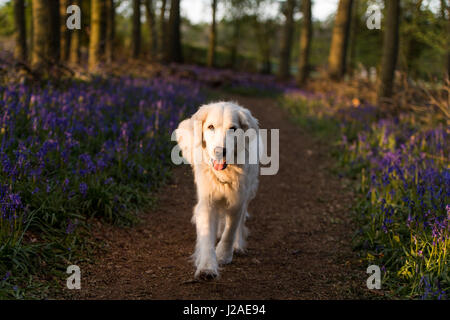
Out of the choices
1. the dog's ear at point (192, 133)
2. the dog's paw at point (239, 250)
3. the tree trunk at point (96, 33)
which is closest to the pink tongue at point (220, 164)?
the dog's ear at point (192, 133)

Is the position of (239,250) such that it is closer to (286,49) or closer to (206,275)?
(206,275)

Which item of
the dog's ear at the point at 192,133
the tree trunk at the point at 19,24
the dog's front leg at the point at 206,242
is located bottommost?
the dog's front leg at the point at 206,242

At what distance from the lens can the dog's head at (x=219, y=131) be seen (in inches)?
171

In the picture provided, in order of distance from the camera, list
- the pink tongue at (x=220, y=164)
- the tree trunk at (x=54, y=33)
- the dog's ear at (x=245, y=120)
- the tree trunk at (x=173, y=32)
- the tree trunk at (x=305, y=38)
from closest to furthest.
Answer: the pink tongue at (x=220, y=164), the dog's ear at (x=245, y=120), the tree trunk at (x=54, y=33), the tree trunk at (x=173, y=32), the tree trunk at (x=305, y=38)

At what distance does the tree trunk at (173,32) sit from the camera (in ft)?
70.2

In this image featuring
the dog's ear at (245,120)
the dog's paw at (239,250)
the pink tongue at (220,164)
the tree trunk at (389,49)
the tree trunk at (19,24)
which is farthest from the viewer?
the tree trunk at (19,24)

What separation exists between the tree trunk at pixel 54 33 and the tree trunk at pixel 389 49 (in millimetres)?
8392

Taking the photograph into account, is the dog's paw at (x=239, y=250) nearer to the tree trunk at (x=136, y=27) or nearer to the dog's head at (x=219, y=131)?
the dog's head at (x=219, y=131)

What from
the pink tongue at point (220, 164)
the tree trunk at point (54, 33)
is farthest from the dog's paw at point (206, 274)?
the tree trunk at point (54, 33)

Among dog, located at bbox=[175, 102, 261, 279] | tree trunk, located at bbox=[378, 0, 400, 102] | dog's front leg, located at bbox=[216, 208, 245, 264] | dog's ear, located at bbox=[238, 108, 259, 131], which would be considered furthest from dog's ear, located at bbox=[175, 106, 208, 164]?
tree trunk, located at bbox=[378, 0, 400, 102]

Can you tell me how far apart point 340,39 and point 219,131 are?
642 inches

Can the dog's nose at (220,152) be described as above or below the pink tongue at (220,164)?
above

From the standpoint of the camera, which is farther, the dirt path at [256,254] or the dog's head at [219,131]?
the dog's head at [219,131]
